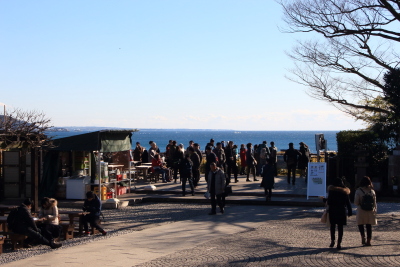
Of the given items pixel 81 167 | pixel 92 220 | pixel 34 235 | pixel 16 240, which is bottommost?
pixel 16 240

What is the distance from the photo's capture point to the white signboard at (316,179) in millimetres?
18531

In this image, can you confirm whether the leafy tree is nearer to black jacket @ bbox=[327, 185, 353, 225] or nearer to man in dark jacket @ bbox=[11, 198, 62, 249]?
black jacket @ bbox=[327, 185, 353, 225]

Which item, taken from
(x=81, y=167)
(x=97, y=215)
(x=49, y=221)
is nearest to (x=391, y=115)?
(x=81, y=167)

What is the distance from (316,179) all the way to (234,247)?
27.3ft

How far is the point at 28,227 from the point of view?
11680 millimetres

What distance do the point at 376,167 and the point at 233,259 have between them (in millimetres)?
13297

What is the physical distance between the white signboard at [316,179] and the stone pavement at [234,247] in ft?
11.3

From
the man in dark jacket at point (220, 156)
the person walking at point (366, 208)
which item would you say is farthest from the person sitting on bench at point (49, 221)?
the man in dark jacket at point (220, 156)

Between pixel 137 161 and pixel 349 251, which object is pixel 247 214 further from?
pixel 137 161

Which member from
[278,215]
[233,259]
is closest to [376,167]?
[278,215]

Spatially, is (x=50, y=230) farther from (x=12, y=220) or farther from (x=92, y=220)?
(x=92, y=220)

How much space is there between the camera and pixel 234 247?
1109cm

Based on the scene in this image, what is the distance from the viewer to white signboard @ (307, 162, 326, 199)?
18.5 metres

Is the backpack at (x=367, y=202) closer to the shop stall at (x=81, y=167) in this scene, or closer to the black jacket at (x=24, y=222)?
the black jacket at (x=24, y=222)
